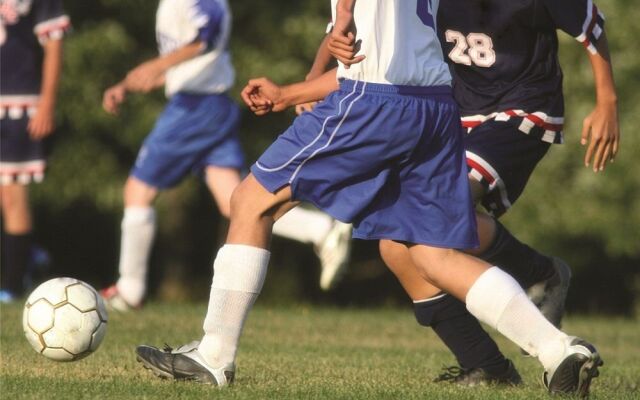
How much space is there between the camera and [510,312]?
5062 mm

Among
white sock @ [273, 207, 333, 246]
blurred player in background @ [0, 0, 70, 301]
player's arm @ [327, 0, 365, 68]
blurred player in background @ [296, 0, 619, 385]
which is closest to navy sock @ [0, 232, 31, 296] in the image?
blurred player in background @ [0, 0, 70, 301]

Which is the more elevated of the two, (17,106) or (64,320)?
(64,320)

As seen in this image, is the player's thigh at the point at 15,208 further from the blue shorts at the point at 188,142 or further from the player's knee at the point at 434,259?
the player's knee at the point at 434,259

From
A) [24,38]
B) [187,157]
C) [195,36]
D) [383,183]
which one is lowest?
[187,157]

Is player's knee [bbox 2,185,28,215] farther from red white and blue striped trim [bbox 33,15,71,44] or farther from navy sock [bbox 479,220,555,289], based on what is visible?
navy sock [bbox 479,220,555,289]

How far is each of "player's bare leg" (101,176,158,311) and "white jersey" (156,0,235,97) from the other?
0.70 m

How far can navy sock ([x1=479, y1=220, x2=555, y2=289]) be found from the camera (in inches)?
236

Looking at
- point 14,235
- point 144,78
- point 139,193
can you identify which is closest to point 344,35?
point 144,78

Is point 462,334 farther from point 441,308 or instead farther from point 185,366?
point 185,366

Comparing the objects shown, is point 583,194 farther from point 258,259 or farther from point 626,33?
point 258,259

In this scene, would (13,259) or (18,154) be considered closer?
(18,154)

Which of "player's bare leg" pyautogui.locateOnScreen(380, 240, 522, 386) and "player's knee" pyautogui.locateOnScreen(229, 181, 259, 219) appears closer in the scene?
"player's knee" pyautogui.locateOnScreen(229, 181, 259, 219)

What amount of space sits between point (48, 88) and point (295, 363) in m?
3.89

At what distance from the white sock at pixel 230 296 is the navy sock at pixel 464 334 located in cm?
90
